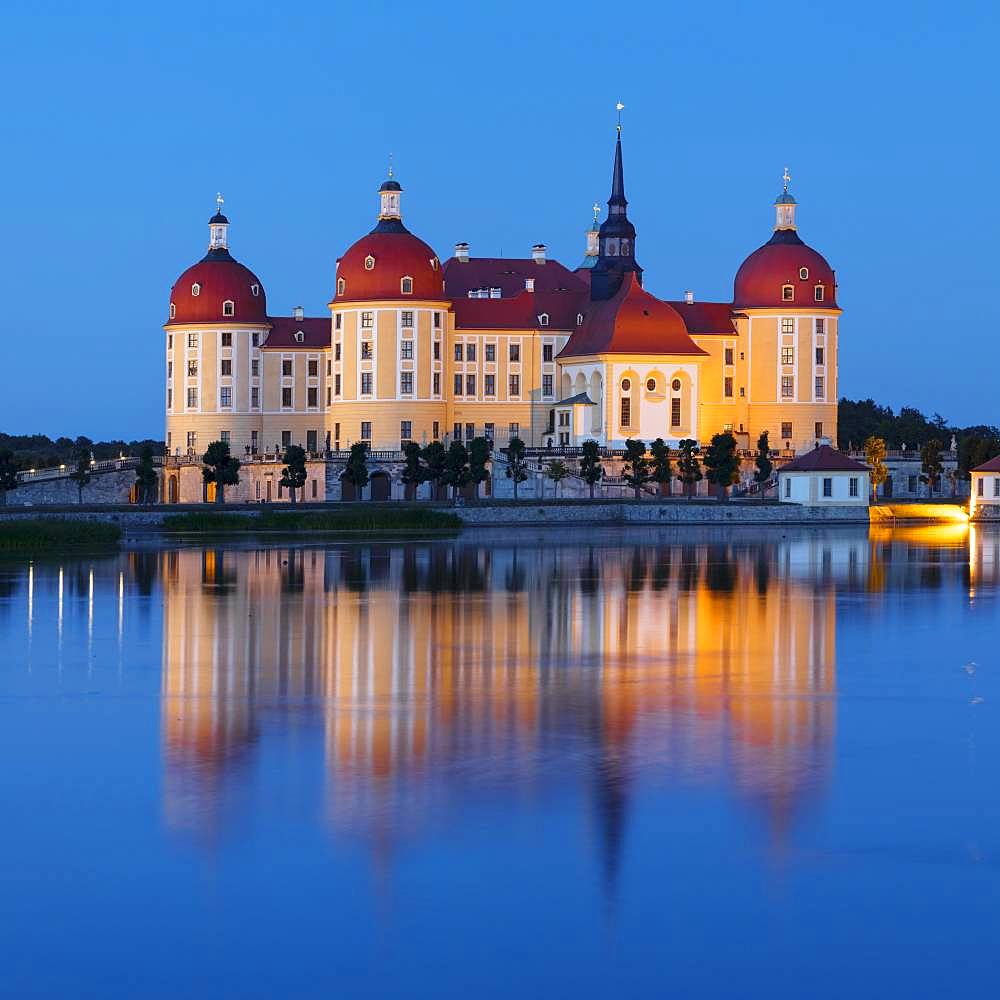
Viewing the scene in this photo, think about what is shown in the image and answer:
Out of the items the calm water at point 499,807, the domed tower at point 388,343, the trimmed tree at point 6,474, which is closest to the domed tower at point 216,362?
the domed tower at point 388,343

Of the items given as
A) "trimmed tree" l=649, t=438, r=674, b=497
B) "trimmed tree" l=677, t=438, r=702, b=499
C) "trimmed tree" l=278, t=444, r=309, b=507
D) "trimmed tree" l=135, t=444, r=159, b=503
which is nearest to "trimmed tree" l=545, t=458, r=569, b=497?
"trimmed tree" l=649, t=438, r=674, b=497

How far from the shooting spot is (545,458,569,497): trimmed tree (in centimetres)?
8469

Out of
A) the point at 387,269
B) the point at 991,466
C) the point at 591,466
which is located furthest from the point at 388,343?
the point at 991,466

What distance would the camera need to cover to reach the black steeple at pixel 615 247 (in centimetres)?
9606

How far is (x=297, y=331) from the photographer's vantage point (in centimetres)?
9688

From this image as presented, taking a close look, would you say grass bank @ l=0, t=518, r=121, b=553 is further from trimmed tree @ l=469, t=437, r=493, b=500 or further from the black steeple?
the black steeple

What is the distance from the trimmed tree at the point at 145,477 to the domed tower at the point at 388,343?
9704 millimetres

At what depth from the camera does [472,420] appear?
9394 centimetres

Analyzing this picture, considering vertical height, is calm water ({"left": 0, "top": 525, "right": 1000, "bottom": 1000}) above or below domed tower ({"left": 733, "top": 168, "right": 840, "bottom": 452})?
below

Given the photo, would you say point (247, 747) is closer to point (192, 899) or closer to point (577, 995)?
point (192, 899)

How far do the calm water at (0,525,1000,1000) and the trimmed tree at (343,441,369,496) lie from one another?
48.8 metres

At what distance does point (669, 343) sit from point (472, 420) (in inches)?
417

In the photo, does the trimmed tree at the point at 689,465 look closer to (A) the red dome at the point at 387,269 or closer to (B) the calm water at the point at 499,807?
(A) the red dome at the point at 387,269

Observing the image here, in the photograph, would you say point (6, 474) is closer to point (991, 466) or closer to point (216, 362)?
point (216, 362)
